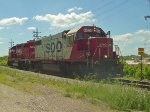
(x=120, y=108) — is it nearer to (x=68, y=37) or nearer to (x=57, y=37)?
(x=68, y=37)

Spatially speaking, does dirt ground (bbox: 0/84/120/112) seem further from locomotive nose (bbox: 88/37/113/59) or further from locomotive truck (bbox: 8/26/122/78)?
locomotive nose (bbox: 88/37/113/59)

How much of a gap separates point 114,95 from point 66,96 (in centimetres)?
221

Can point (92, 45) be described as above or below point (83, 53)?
above

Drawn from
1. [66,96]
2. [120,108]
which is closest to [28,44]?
[66,96]

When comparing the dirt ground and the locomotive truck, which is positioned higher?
the locomotive truck

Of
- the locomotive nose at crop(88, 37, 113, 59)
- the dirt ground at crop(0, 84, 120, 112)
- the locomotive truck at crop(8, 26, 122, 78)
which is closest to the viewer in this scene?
the dirt ground at crop(0, 84, 120, 112)

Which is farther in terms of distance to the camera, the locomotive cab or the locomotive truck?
the locomotive cab

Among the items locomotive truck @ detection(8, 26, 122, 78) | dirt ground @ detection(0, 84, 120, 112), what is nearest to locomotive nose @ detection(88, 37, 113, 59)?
locomotive truck @ detection(8, 26, 122, 78)

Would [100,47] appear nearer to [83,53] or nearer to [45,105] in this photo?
[83,53]

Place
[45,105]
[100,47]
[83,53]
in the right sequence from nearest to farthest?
[45,105]
[100,47]
[83,53]

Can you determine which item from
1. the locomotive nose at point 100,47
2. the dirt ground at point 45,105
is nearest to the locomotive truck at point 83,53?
the locomotive nose at point 100,47

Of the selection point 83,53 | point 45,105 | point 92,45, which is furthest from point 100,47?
point 45,105

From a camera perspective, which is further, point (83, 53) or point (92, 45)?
point (83, 53)

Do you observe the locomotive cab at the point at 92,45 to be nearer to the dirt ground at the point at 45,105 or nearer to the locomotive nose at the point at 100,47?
the locomotive nose at the point at 100,47
